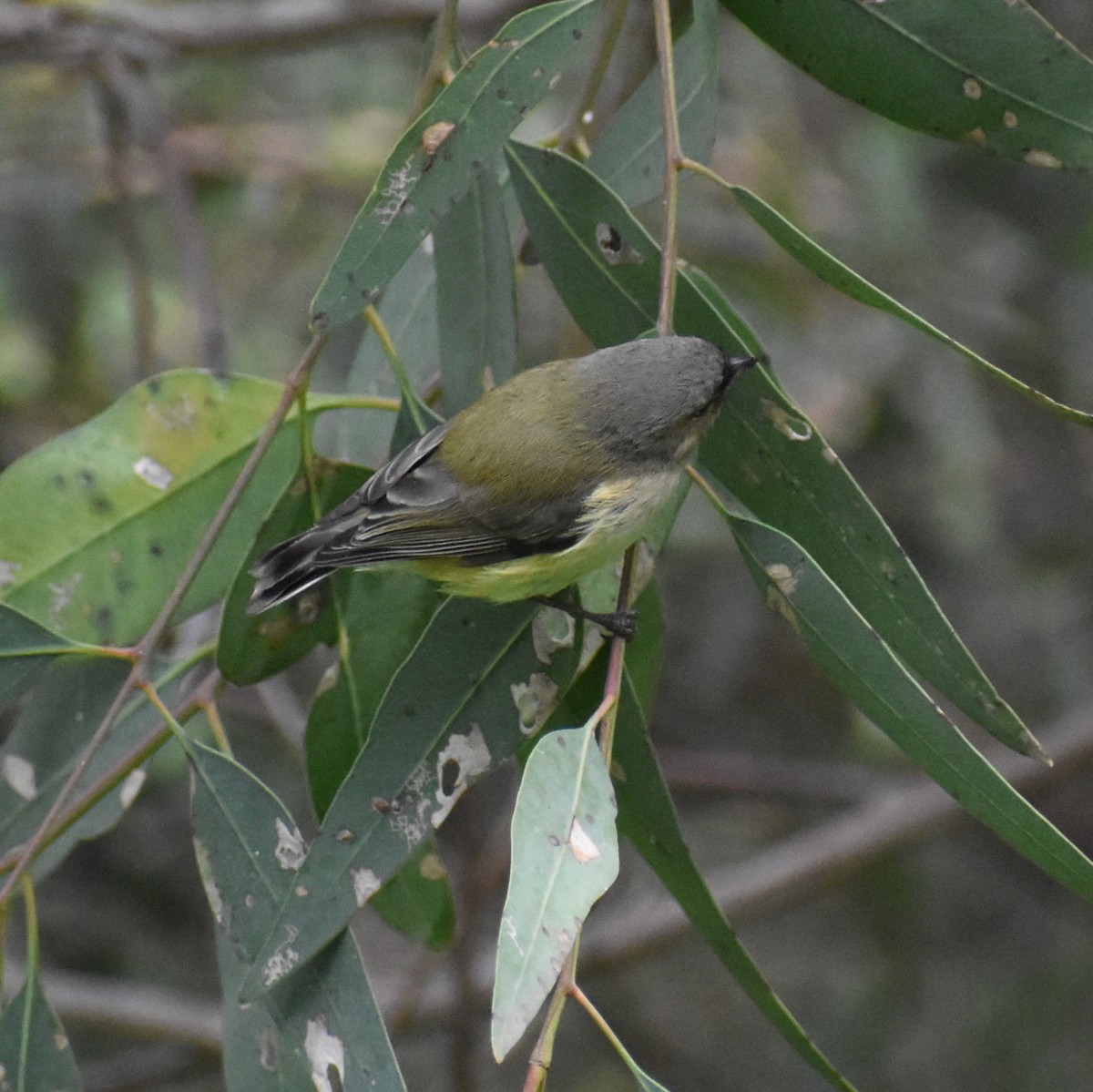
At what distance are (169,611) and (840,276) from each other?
3.39 feet

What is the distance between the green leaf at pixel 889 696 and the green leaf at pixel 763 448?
0.27 feet

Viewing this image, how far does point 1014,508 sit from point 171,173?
9.86 feet

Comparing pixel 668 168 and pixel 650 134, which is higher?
pixel 668 168

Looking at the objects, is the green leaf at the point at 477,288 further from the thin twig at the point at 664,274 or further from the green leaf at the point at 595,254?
the thin twig at the point at 664,274

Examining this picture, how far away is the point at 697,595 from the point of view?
4.71 meters

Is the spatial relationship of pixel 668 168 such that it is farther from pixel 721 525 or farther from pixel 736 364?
pixel 721 525

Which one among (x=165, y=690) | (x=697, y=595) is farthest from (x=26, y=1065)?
(x=697, y=595)

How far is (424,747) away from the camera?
6.24 feet

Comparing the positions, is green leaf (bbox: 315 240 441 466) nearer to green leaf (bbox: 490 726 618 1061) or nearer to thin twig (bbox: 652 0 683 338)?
thin twig (bbox: 652 0 683 338)

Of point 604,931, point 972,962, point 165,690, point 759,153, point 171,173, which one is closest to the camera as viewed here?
point 165,690

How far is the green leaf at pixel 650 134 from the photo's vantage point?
91.3 inches

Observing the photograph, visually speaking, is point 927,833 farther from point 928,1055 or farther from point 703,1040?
point 703,1040

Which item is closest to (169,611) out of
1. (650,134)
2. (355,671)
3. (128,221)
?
(355,671)

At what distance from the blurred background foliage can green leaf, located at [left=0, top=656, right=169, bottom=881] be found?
1751 millimetres
